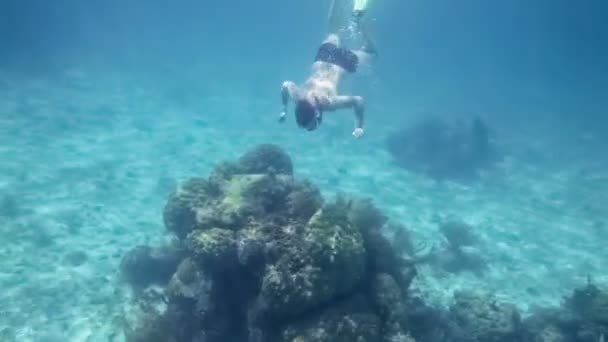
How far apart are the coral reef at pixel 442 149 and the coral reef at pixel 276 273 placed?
619 inches

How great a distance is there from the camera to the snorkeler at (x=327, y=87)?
1106 cm

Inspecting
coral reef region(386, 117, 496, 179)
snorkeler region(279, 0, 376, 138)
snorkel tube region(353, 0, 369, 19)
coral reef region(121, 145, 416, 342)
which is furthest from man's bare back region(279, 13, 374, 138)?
coral reef region(386, 117, 496, 179)

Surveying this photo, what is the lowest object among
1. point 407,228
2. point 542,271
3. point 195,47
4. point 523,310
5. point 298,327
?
point 298,327

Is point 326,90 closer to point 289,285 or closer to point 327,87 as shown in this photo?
point 327,87

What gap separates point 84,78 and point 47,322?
30.0m

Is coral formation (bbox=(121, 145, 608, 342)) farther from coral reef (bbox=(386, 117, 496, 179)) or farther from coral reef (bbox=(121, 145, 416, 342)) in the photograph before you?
coral reef (bbox=(386, 117, 496, 179))

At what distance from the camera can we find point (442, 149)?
28828mm

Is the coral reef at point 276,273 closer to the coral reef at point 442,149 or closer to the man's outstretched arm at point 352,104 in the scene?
the man's outstretched arm at point 352,104

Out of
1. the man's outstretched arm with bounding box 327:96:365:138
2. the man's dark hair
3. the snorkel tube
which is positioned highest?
the snorkel tube

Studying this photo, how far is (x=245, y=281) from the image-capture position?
9.86m

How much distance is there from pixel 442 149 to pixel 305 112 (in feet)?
63.9

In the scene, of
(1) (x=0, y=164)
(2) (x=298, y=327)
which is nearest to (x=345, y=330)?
(2) (x=298, y=327)

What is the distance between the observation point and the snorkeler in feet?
36.3

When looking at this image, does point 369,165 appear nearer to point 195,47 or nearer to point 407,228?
point 407,228
